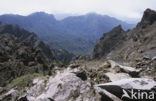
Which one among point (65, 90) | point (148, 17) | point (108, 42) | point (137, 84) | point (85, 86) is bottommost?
point (108, 42)

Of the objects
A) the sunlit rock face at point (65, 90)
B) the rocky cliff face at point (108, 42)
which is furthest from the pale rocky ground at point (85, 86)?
the rocky cliff face at point (108, 42)

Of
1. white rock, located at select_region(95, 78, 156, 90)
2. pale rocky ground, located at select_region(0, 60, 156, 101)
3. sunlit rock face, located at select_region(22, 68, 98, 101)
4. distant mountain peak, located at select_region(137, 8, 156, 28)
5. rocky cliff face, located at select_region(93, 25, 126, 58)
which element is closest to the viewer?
white rock, located at select_region(95, 78, 156, 90)

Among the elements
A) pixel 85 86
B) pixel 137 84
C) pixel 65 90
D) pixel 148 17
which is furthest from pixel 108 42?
pixel 137 84

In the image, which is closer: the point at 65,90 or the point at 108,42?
the point at 65,90

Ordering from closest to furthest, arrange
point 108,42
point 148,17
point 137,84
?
point 137,84, point 148,17, point 108,42

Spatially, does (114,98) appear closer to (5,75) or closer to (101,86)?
(101,86)

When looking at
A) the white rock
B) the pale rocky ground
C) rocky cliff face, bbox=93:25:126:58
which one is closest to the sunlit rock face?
the pale rocky ground

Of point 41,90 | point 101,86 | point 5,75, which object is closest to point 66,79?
point 41,90

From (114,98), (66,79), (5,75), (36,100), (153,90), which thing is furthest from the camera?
(5,75)

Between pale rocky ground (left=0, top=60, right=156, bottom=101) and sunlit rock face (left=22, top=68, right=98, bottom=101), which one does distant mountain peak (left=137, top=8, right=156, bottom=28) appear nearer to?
pale rocky ground (left=0, top=60, right=156, bottom=101)

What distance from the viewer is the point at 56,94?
10.1 meters

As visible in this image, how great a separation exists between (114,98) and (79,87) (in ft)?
8.62

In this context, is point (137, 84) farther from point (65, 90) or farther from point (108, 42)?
point (108, 42)

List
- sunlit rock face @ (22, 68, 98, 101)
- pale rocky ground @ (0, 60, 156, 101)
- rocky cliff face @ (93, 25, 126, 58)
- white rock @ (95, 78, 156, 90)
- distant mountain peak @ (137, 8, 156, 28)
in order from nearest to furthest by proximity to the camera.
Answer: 1. white rock @ (95, 78, 156, 90)
2. pale rocky ground @ (0, 60, 156, 101)
3. sunlit rock face @ (22, 68, 98, 101)
4. distant mountain peak @ (137, 8, 156, 28)
5. rocky cliff face @ (93, 25, 126, 58)
